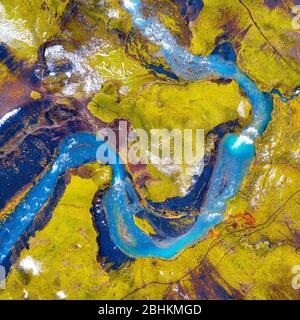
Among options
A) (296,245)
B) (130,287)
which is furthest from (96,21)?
(296,245)

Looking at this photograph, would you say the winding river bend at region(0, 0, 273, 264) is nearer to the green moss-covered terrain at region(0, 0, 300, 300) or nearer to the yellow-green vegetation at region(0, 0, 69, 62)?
the green moss-covered terrain at region(0, 0, 300, 300)

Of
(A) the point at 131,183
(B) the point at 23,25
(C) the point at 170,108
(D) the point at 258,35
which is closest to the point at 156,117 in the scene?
(C) the point at 170,108

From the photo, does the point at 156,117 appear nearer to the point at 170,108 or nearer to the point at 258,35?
the point at 170,108

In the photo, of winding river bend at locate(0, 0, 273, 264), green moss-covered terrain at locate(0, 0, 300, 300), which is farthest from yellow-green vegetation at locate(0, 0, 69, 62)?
winding river bend at locate(0, 0, 273, 264)

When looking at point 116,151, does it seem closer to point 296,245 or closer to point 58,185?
point 58,185

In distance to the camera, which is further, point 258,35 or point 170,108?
point 258,35

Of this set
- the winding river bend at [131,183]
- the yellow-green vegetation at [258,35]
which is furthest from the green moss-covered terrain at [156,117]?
the winding river bend at [131,183]
